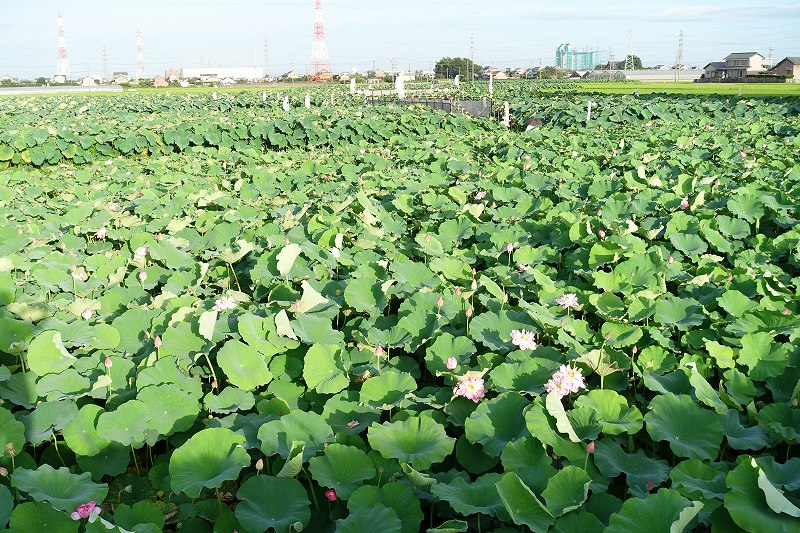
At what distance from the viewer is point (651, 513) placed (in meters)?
1.44

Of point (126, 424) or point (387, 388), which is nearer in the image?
point (126, 424)

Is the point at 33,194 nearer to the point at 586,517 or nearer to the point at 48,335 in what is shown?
the point at 48,335

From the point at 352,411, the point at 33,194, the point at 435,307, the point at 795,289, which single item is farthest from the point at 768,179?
the point at 33,194

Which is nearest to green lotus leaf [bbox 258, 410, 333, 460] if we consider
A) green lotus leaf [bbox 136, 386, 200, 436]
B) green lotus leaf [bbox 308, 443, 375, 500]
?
green lotus leaf [bbox 308, 443, 375, 500]

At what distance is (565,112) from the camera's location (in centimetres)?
1508

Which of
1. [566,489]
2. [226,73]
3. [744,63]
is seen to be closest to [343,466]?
[566,489]

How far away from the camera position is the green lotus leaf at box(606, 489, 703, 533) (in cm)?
142

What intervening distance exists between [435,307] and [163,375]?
1153 mm

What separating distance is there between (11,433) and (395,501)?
124cm

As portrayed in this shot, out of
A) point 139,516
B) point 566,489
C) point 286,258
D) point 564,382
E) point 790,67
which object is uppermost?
point 790,67

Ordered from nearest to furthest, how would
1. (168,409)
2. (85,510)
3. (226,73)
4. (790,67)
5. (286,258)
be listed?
(85,510) → (168,409) → (286,258) → (790,67) → (226,73)

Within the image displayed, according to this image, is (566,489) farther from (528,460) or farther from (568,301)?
(568,301)

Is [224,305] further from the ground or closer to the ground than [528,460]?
further from the ground

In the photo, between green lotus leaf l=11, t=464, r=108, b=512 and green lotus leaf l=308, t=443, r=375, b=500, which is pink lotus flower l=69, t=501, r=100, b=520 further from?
green lotus leaf l=308, t=443, r=375, b=500
